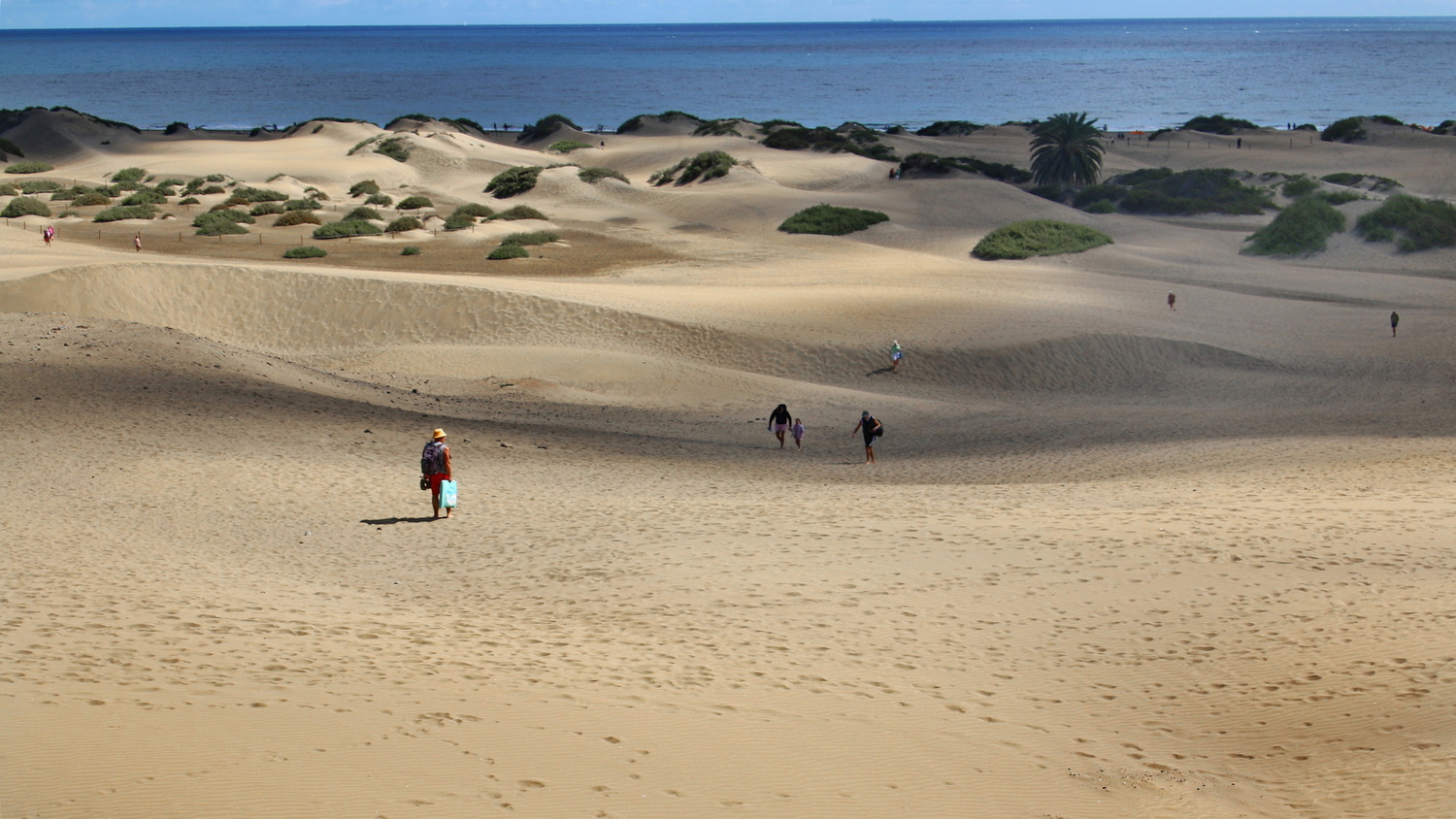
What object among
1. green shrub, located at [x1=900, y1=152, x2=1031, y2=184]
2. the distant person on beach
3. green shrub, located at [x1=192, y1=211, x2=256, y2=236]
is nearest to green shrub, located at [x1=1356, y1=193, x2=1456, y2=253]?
green shrub, located at [x1=900, y1=152, x2=1031, y2=184]

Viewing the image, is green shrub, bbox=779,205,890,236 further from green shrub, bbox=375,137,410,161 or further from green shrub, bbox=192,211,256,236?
green shrub, bbox=375,137,410,161

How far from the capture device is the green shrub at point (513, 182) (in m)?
55.9

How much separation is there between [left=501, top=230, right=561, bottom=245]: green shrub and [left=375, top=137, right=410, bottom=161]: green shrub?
2688 centimetres

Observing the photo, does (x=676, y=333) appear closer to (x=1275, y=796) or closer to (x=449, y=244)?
(x=449, y=244)

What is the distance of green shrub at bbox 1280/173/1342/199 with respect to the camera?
174 feet

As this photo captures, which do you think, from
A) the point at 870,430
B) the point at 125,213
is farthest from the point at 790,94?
the point at 870,430

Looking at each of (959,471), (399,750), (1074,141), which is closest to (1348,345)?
(959,471)

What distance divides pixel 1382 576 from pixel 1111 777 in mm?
5557

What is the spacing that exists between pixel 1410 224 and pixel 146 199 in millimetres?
50332

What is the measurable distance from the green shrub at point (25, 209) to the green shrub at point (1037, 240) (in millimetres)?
35767

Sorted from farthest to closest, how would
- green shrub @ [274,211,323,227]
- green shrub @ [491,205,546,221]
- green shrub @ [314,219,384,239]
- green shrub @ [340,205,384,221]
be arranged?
green shrub @ [491,205,546,221]
green shrub @ [340,205,384,221]
green shrub @ [274,211,323,227]
green shrub @ [314,219,384,239]

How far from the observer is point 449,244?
4100 centimetres

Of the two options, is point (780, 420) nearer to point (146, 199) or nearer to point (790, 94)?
point (146, 199)

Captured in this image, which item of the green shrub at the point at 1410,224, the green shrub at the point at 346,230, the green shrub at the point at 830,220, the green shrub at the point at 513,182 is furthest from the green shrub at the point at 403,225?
the green shrub at the point at 1410,224
